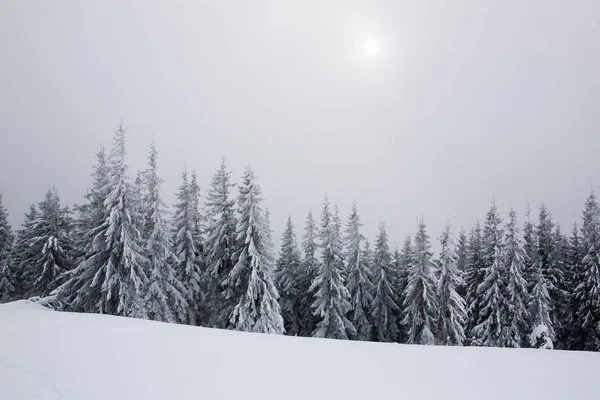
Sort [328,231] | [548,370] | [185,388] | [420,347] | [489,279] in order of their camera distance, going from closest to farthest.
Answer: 1. [185,388]
2. [548,370]
3. [420,347]
4. [489,279]
5. [328,231]

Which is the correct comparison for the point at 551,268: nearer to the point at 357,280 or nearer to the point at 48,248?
the point at 357,280

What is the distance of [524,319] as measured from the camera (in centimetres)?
2792

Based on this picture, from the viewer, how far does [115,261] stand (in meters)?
20.5

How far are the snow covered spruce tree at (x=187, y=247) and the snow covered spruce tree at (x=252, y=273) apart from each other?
14.5 feet

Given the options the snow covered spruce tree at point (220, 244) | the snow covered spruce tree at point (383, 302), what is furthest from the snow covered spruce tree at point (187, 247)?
the snow covered spruce tree at point (383, 302)

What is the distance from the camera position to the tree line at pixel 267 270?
68.7ft

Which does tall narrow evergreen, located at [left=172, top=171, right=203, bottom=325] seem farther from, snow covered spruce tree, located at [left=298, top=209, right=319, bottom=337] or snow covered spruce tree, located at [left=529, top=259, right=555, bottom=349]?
snow covered spruce tree, located at [left=529, top=259, right=555, bottom=349]

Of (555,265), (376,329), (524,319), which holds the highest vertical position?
(555,265)

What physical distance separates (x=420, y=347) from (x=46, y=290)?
102ft

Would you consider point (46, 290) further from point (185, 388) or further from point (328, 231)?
point (185, 388)

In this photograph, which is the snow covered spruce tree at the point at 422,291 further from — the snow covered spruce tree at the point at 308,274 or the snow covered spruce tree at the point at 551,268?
the snow covered spruce tree at the point at 551,268

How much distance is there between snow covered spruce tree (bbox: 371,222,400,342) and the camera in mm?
30922

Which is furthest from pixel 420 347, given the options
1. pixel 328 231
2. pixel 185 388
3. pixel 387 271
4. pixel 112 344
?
pixel 387 271

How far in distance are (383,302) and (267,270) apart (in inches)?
564
